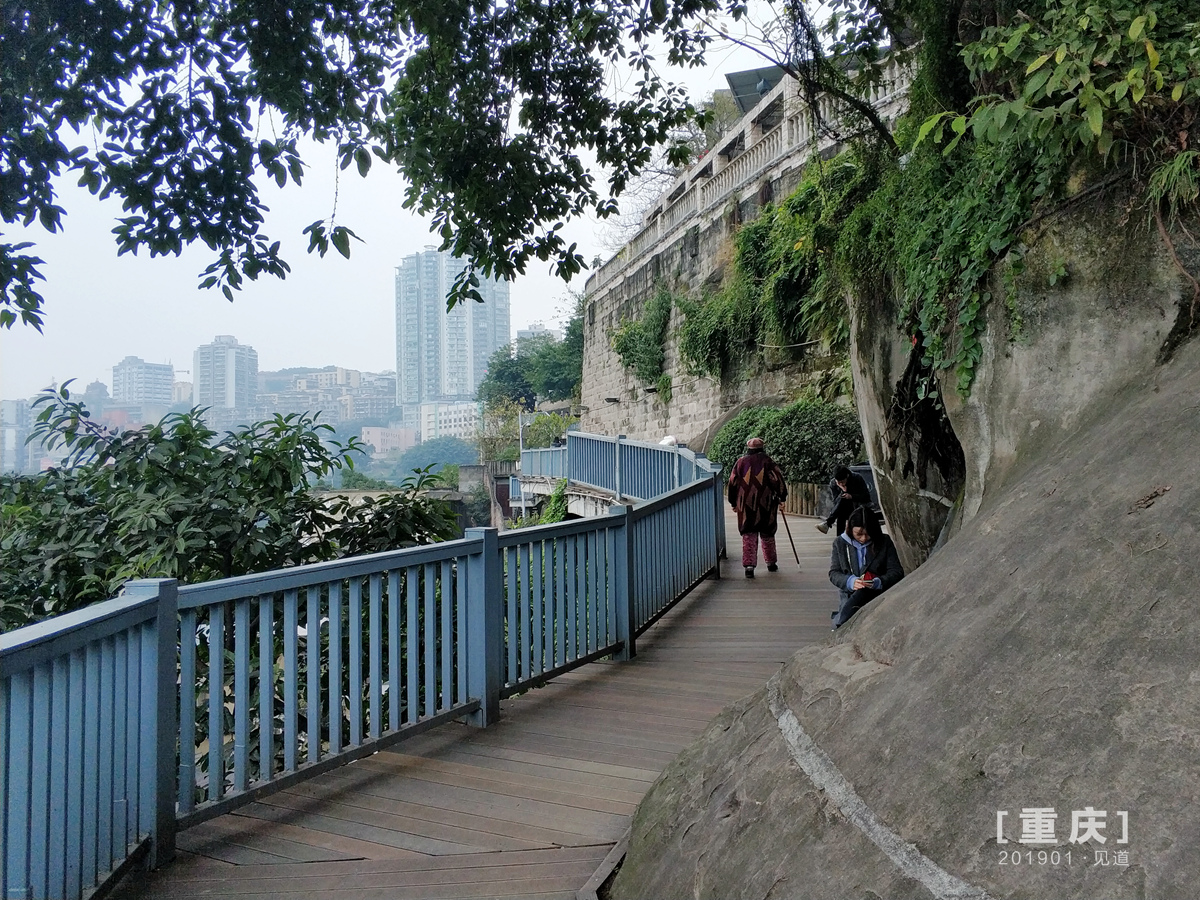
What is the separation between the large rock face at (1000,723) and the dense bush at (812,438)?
12.0m

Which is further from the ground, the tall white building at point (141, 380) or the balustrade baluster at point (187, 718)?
the tall white building at point (141, 380)

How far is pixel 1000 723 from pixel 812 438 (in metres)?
13.9

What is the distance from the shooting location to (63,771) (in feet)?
7.57

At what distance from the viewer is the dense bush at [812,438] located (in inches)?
606

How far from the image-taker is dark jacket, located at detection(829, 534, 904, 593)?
5402 millimetres

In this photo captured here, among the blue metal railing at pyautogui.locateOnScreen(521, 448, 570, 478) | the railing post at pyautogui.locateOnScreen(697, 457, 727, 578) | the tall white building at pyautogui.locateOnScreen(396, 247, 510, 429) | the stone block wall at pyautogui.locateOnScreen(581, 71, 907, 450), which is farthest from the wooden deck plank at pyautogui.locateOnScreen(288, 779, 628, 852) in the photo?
the tall white building at pyautogui.locateOnScreen(396, 247, 510, 429)

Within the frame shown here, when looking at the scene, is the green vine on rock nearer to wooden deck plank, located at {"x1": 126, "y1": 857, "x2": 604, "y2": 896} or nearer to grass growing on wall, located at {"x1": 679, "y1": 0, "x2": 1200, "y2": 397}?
grass growing on wall, located at {"x1": 679, "y1": 0, "x2": 1200, "y2": 397}

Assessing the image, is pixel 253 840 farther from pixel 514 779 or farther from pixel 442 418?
pixel 442 418

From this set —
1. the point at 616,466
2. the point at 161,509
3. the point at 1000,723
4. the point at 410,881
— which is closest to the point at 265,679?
the point at 410,881

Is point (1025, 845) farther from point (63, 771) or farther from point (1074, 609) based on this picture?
point (63, 771)

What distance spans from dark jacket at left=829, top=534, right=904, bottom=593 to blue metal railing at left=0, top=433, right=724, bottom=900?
1.43m

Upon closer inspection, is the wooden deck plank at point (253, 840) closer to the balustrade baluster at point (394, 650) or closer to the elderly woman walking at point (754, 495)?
the balustrade baluster at point (394, 650)

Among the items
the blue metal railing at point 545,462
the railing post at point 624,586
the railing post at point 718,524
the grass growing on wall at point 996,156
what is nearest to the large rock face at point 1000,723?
the grass growing on wall at point 996,156

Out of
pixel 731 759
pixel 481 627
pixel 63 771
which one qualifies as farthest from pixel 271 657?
pixel 731 759
